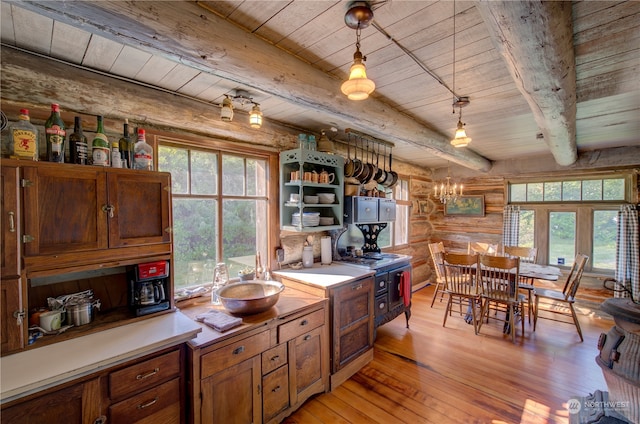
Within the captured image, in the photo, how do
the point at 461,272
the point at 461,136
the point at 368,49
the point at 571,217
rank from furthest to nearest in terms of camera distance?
1. the point at 571,217
2. the point at 461,272
3. the point at 461,136
4. the point at 368,49

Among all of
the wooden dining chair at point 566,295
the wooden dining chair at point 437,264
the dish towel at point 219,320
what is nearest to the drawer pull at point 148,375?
the dish towel at point 219,320

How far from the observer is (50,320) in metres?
1.45

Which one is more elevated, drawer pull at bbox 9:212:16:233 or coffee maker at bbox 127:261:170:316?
drawer pull at bbox 9:212:16:233

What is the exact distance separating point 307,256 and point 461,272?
2.09 meters

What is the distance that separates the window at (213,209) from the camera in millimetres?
2232

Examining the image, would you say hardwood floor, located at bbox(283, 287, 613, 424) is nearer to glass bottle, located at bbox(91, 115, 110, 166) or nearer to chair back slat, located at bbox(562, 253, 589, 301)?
chair back slat, located at bbox(562, 253, 589, 301)

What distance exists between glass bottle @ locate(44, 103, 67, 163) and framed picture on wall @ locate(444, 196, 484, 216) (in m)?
5.70

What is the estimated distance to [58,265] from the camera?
142 centimetres

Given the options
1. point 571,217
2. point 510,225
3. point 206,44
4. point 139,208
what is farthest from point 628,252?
point 139,208

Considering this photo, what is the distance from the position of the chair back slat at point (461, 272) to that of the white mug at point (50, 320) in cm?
365

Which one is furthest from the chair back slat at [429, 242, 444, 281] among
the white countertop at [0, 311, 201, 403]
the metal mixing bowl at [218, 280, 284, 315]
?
the white countertop at [0, 311, 201, 403]

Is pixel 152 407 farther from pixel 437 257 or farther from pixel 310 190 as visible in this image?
pixel 437 257

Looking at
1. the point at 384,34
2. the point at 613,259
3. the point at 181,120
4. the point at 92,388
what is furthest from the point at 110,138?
the point at 613,259

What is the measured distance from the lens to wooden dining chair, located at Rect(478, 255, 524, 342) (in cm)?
320
